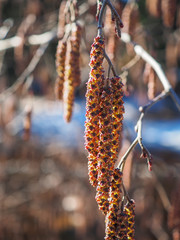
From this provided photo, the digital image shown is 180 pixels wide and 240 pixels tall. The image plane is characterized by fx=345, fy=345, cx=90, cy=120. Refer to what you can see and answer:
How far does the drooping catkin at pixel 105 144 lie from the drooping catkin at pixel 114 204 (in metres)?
0.02

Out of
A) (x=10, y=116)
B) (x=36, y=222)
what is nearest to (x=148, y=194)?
(x=36, y=222)

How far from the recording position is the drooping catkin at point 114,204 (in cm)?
84

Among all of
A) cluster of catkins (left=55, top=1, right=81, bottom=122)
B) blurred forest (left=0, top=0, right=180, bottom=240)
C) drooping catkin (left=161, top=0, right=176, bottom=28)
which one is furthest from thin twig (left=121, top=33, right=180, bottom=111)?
blurred forest (left=0, top=0, right=180, bottom=240)

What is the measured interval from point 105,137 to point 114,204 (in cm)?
17

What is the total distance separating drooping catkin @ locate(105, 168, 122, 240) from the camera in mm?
843

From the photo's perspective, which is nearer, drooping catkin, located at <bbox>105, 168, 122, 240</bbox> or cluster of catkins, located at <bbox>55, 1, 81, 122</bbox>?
drooping catkin, located at <bbox>105, 168, 122, 240</bbox>

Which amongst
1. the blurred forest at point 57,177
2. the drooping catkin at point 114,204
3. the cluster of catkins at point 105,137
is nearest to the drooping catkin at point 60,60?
the cluster of catkins at point 105,137

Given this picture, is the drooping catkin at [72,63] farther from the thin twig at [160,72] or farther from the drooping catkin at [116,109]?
the drooping catkin at [116,109]

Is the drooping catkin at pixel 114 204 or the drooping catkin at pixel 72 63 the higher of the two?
the drooping catkin at pixel 72 63

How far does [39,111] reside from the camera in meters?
6.51

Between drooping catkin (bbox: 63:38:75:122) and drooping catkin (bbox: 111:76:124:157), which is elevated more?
drooping catkin (bbox: 63:38:75:122)

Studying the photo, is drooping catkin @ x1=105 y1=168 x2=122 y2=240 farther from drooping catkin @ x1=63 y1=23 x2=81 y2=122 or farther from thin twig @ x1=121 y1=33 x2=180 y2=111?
drooping catkin @ x1=63 y1=23 x2=81 y2=122

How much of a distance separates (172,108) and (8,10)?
3.94 meters

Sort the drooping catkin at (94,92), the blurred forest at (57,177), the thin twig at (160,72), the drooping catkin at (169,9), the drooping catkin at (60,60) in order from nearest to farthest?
the drooping catkin at (94,92) < the thin twig at (160,72) < the drooping catkin at (60,60) < the drooping catkin at (169,9) < the blurred forest at (57,177)
